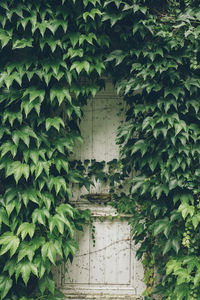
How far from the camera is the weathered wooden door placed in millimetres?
2900

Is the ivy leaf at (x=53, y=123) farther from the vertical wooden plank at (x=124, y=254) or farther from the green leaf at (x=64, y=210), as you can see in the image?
the vertical wooden plank at (x=124, y=254)

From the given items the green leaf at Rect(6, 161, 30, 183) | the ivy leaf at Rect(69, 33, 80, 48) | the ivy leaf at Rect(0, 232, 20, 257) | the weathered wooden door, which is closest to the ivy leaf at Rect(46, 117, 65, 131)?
the green leaf at Rect(6, 161, 30, 183)

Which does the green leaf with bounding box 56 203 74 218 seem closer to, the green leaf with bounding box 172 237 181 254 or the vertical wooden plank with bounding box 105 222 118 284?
the vertical wooden plank with bounding box 105 222 118 284

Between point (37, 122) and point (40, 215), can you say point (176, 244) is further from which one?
point (37, 122)

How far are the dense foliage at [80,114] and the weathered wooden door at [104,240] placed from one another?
32cm

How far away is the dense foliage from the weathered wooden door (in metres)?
0.32

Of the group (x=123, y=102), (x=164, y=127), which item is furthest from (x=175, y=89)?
(x=123, y=102)

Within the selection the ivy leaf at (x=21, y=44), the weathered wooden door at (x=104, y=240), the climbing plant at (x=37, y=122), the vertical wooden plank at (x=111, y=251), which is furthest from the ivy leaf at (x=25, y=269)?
the ivy leaf at (x=21, y=44)

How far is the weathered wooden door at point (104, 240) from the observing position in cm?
290

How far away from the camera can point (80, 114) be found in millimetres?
2535

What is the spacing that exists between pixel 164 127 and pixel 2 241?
5.21ft

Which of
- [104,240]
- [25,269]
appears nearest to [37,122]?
[25,269]

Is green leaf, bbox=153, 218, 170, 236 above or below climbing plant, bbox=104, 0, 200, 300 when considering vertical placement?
below

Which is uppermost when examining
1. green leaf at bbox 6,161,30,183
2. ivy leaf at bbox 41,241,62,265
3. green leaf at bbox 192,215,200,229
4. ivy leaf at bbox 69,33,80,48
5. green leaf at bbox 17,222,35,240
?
ivy leaf at bbox 69,33,80,48
